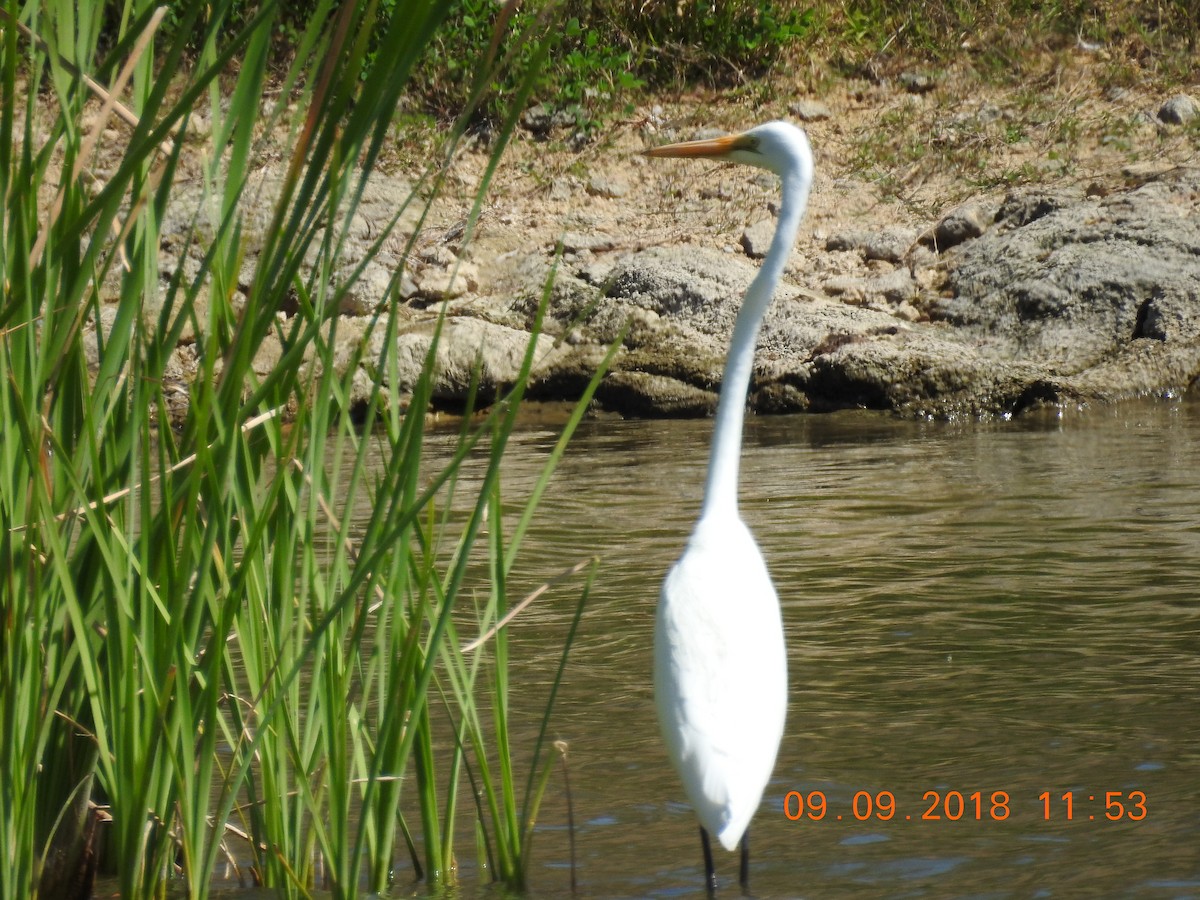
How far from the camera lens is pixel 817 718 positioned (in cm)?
332

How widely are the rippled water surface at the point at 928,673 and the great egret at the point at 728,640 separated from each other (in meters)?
0.26

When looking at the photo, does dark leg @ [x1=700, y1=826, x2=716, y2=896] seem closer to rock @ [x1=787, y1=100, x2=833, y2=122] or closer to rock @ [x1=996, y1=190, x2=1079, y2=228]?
rock @ [x1=996, y1=190, x2=1079, y2=228]

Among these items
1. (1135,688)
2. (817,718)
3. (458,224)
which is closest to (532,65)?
(817,718)

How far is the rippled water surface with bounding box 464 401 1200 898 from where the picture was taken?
8.29ft

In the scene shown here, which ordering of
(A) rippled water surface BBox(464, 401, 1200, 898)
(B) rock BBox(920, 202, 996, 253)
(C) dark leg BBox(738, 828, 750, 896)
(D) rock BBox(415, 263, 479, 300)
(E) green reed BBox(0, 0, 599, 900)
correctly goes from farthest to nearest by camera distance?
(D) rock BBox(415, 263, 479, 300), (B) rock BBox(920, 202, 996, 253), (A) rippled water surface BBox(464, 401, 1200, 898), (C) dark leg BBox(738, 828, 750, 896), (E) green reed BBox(0, 0, 599, 900)

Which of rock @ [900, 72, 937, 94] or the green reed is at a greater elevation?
rock @ [900, 72, 937, 94]

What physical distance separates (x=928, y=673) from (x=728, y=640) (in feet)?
4.51

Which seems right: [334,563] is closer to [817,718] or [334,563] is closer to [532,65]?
[532,65]

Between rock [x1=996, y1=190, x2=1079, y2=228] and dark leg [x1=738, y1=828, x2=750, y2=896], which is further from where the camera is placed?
rock [x1=996, y1=190, x2=1079, y2=228]

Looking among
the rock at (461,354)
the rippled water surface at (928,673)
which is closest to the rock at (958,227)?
the rock at (461,354)

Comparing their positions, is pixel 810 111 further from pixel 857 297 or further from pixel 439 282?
pixel 439 282

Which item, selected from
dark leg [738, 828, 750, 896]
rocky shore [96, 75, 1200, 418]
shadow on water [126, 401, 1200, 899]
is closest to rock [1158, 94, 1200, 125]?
rocky shore [96, 75, 1200, 418]

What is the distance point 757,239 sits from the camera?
1018 centimetres
